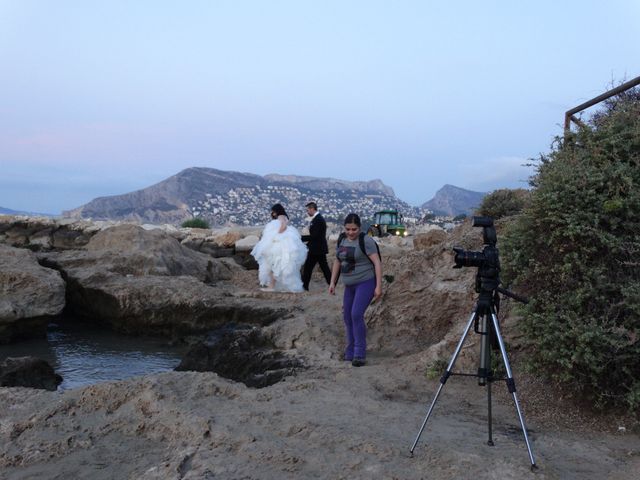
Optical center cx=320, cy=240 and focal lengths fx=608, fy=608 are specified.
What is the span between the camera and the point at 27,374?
707 cm

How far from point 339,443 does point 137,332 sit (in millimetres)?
7782

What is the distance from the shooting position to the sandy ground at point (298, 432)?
12.8 ft

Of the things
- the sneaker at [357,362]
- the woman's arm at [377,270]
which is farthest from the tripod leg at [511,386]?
the sneaker at [357,362]

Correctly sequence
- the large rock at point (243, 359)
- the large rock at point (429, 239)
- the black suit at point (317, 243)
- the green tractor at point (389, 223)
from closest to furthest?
the large rock at point (243, 359)
the black suit at point (317, 243)
the large rock at point (429, 239)
the green tractor at point (389, 223)

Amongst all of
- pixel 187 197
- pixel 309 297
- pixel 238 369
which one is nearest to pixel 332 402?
pixel 238 369

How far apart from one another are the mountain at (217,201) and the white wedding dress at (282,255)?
4089 cm

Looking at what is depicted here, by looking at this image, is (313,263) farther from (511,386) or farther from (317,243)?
(511,386)

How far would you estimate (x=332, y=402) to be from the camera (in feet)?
17.3

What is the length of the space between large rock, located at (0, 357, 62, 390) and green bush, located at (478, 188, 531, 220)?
668 centimetres

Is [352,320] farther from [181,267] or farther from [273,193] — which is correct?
[273,193]

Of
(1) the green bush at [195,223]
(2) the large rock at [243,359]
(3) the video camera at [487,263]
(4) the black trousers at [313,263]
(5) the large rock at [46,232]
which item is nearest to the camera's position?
(3) the video camera at [487,263]

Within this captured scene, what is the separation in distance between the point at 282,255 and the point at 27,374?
5.82 meters

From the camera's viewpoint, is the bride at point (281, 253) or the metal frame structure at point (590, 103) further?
the bride at point (281, 253)

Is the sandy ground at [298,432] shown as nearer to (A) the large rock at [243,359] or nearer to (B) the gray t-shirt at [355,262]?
(A) the large rock at [243,359]
